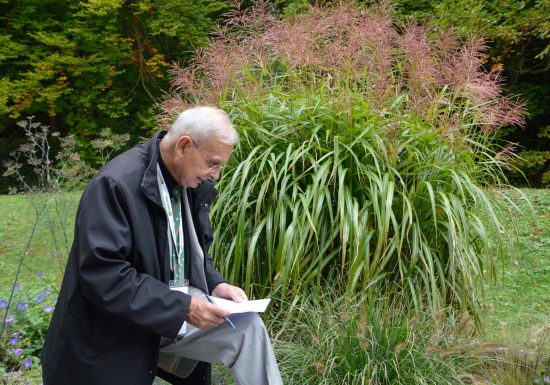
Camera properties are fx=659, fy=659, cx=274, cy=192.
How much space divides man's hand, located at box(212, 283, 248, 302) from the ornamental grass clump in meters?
0.69

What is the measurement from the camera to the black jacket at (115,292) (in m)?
2.24

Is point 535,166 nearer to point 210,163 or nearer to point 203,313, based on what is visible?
point 210,163

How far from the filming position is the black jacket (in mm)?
2238

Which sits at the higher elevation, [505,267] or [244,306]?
[244,306]

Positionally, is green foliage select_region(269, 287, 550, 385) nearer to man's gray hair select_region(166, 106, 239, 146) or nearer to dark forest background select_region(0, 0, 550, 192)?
man's gray hair select_region(166, 106, 239, 146)

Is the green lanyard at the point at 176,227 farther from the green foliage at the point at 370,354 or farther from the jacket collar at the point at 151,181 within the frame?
the green foliage at the point at 370,354

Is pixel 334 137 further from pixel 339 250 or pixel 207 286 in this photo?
pixel 207 286

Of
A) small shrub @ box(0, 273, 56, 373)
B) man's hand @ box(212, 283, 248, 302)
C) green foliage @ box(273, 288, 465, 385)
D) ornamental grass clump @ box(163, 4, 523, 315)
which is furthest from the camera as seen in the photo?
small shrub @ box(0, 273, 56, 373)

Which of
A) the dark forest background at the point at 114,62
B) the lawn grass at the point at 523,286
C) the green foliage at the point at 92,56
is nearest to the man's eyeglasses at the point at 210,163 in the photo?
the lawn grass at the point at 523,286

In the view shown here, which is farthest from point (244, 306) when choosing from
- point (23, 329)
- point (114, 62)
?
point (114, 62)

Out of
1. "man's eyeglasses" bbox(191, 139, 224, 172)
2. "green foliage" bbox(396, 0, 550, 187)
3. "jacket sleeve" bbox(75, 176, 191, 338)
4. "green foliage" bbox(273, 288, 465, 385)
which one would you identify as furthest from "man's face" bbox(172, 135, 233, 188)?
"green foliage" bbox(396, 0, 550, 187)

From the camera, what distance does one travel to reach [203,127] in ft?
8.22

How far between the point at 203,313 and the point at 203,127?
2.29ft

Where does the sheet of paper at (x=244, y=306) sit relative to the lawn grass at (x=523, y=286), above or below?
above
